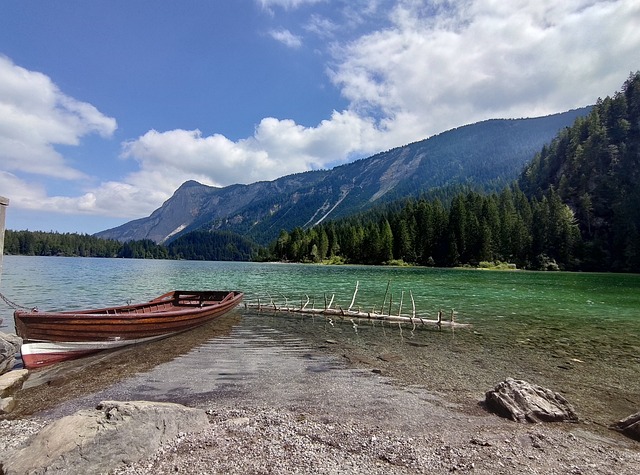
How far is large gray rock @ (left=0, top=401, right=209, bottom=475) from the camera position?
6.36 m

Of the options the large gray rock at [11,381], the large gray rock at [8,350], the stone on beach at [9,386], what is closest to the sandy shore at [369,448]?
the stone on beach at [9,386]

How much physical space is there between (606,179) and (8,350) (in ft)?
497

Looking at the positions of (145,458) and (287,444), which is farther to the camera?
(287,444)

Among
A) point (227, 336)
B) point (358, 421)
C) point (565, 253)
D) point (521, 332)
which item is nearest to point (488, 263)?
point (565, 253)

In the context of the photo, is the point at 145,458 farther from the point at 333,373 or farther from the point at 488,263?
the point at 488,263

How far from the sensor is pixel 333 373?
1384 centimetres

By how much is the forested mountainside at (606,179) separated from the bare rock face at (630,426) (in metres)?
118

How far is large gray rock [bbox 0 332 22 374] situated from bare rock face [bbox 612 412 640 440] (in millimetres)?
19790

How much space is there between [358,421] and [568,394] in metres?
7.77

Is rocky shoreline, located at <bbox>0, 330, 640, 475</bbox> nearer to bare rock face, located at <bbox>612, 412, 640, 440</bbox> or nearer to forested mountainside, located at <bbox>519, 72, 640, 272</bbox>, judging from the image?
bare rock face, located at <bbox>612, 412, 640, 440</bbox>

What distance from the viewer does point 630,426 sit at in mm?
8906

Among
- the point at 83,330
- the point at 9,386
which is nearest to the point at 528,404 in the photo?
the point at 9,386

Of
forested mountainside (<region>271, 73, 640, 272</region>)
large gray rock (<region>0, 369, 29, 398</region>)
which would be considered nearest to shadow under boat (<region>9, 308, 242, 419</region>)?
large gray rock (<region>0, 369, 29, 398</region>)

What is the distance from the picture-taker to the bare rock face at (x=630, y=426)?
343 inches
